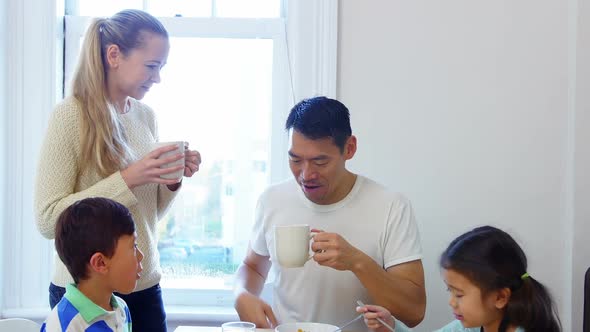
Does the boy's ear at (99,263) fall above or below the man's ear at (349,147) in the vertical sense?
below

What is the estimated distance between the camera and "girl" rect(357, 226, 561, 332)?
57.2 inches

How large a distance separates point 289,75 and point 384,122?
38 cm

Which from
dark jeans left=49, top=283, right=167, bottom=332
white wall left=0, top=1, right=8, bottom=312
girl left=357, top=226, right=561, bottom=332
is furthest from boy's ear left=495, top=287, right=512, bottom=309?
white wall left=0, top=1, right=8, bottom=312

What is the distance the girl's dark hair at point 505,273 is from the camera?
4.75 feet

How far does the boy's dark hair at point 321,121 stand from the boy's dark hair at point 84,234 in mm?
575

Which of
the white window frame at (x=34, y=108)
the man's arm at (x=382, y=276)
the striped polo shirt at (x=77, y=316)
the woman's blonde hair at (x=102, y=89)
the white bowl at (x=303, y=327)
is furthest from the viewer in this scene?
the white window frame at (x=34, y=108)

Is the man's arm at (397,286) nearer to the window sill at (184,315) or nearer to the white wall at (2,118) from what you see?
the window sill at (184,315)

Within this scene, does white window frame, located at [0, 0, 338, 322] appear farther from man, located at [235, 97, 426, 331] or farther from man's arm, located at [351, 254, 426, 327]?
man's arm, located at [351, 254, 426, 327]

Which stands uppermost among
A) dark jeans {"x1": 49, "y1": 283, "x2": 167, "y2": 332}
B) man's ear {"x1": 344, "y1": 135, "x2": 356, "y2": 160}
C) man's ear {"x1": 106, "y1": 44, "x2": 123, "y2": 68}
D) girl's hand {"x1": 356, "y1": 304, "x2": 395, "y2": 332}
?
man's ear {"x1": 106, "y1": 44, "x2": 123, "y2": 68}

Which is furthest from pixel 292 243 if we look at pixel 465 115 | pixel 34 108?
pixel 34 108

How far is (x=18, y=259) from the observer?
99.7 inches

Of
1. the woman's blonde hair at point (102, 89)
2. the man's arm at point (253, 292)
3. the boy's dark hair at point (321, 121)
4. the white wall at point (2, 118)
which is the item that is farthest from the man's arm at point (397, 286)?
the white wall at point (2, 118)

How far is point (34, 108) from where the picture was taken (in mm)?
2486

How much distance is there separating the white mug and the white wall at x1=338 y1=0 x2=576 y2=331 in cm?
82
